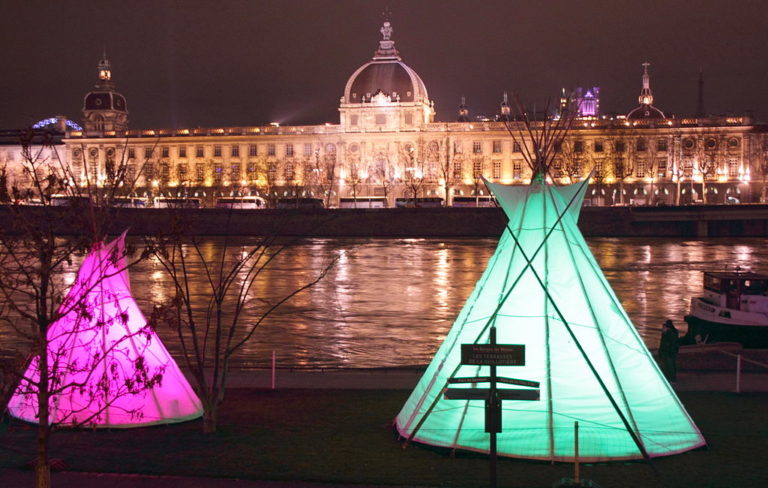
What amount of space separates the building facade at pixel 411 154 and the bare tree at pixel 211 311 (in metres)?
56.5

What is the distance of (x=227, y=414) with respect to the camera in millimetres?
16781

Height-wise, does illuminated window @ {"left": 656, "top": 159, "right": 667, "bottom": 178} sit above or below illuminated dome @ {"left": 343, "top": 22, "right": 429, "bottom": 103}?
below

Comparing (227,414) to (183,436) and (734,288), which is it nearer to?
(183,436)

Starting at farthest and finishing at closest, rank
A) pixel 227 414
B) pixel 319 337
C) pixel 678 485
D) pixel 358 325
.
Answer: pixel 358 325 → pixel 319 337 → pixel 227 414 → pixel 678 485

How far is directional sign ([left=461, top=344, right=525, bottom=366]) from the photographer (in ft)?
37.5

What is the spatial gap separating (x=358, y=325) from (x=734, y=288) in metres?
11.4

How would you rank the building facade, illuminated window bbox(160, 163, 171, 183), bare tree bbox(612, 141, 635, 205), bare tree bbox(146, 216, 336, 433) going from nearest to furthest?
bare tree bbox(146, 216, 336, 433), bare tree bbox(612, 141, 635, 205), the building facade, illuminated window bbox(160, 163, 171, 183)

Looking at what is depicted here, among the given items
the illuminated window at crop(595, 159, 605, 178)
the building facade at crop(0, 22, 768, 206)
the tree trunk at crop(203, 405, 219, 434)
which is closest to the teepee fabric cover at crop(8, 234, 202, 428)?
the tree trunk at crop(203, 405, 219, 434)

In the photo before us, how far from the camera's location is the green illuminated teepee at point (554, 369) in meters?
14.0

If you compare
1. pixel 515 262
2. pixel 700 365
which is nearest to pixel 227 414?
pixel 515 262

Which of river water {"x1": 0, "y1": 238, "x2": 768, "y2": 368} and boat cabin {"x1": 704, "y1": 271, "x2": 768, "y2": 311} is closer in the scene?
boat cabin {"x1": 704, "y1": 271, "x2": 768, "y2": 311}

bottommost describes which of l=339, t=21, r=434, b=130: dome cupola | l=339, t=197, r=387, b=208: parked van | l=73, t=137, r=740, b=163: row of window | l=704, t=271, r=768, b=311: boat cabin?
l=704, t=271, r=768, b=311: boat cabin

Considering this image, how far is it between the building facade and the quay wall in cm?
2911

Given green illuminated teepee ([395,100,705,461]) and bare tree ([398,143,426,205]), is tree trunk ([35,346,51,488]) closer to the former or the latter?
green illuminated teepee ([395,100,705,461])
